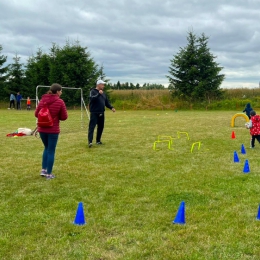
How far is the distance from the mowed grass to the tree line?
26.4 meters

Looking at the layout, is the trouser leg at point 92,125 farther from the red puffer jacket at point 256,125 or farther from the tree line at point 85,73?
the tree line at point 85,73

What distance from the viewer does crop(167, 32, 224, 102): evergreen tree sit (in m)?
35.8

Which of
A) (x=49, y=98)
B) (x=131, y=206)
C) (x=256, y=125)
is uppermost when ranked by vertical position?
(x=49, y=98)

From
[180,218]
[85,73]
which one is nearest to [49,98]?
[180,218]

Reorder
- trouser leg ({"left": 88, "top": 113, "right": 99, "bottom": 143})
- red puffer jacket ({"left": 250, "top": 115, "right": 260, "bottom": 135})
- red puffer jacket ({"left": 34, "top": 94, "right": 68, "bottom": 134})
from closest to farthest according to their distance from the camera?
red puffer jacket ({"left": 34, "top": 94, "right": 68, "bottom": 134})
red puffer jacket ({"left": 250, "top": 115, "right": 260, "bottom": 135})
trouser leg ({"left": 88, "top": 113, "right": 99, "bottom": 143})

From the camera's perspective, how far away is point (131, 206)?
4859 millimetres

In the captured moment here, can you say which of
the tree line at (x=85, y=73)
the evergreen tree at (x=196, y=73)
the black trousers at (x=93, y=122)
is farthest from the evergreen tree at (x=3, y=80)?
the black trousers at (x=93, y=122)

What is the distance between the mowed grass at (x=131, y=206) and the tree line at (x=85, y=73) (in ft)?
86.6

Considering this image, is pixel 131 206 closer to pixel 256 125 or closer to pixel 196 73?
pixel 256 125

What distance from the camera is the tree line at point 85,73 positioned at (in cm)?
3456

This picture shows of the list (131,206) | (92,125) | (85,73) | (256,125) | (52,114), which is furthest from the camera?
(85,73)

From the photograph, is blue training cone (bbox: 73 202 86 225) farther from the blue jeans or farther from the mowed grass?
the blue jeans

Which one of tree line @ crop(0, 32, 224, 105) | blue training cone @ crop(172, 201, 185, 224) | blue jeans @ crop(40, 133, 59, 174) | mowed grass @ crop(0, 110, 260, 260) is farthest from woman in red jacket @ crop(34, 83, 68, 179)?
tree line @ crop(0, 32, 224, 105)

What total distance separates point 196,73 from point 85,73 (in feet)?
40.9
